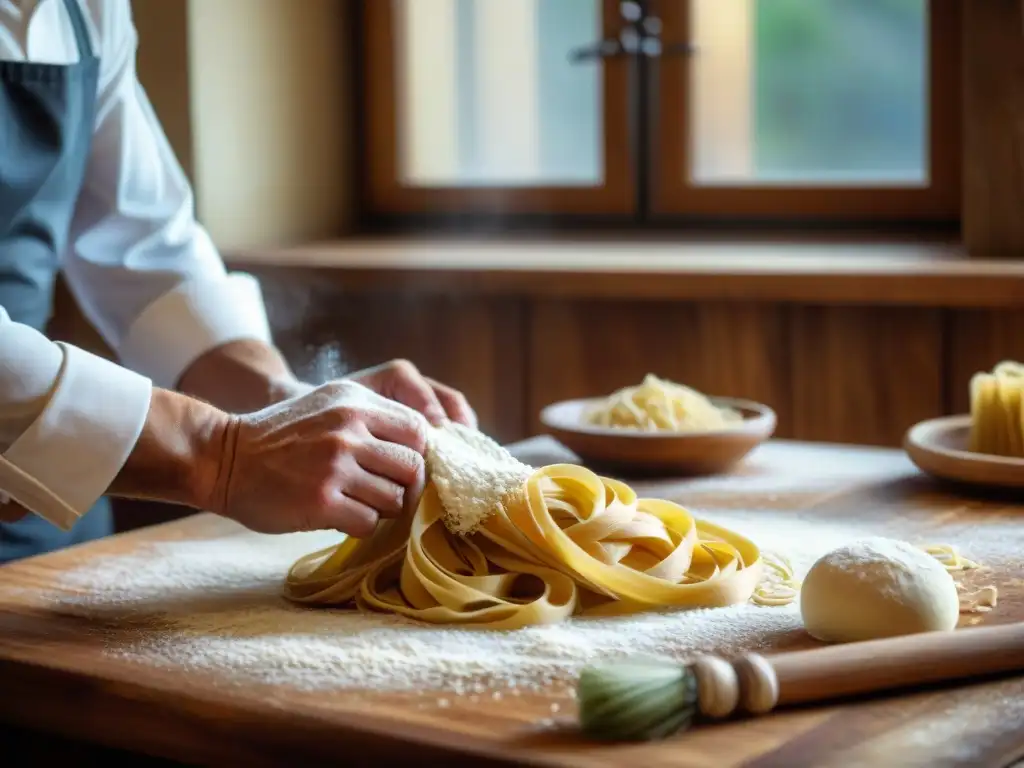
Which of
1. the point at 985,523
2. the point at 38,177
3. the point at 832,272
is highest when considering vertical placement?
the point at 38,177

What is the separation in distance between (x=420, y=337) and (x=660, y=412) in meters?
1.14

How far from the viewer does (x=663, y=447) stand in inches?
72.0

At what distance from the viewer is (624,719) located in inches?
37.0

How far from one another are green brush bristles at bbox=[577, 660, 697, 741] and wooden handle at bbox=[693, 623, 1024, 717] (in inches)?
0.6

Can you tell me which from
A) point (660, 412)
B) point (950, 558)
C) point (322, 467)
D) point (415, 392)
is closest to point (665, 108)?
point (660, 412)

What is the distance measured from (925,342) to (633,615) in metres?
1.42

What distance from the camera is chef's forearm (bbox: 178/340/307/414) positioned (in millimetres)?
1899

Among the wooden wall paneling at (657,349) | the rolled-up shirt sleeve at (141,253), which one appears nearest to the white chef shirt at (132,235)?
the rolled-up shirt sleeve at (141,253)

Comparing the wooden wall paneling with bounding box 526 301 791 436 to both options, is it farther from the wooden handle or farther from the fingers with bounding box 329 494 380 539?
the wooden handle

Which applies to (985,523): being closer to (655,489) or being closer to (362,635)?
(655,489)

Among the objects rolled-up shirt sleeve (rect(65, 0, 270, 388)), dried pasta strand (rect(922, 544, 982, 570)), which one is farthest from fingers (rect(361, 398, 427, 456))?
rolled-up shirt sleeve (rect(65, 0, 270, 388))

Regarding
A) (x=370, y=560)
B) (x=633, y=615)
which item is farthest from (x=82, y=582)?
(x=633, y=615)

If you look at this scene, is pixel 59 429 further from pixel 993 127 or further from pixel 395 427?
pixel 993 127

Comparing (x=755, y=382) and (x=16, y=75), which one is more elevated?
(x=16, y=75)
